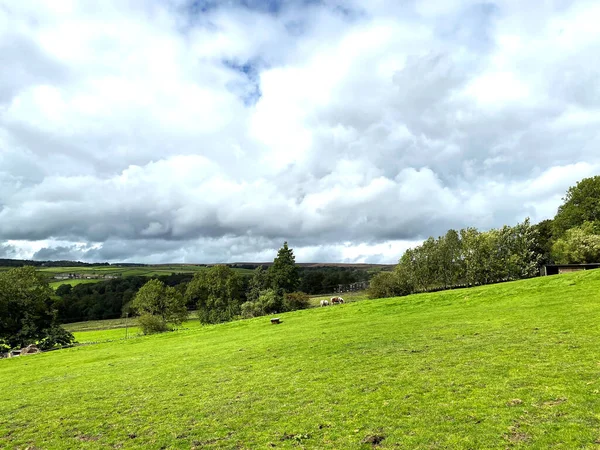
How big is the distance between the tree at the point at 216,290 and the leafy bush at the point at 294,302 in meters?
13.1

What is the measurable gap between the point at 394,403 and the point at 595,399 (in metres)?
4.29

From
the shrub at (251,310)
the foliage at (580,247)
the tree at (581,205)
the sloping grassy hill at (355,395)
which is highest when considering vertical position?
the tree at (581,205)

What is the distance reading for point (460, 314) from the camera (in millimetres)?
24953

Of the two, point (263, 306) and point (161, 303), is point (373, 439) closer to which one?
point (263, 306)

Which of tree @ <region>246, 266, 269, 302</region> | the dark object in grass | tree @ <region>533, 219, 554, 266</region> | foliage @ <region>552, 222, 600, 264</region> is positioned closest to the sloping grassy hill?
the dark object in grass

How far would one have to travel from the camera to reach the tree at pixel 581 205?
66500mm

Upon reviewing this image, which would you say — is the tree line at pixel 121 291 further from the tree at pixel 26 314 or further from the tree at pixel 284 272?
the tree at pixel 26 314

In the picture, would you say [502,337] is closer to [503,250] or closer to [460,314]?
[460,314]

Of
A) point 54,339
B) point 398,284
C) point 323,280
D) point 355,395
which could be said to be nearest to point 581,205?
point 398,284

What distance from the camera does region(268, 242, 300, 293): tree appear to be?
301 ft

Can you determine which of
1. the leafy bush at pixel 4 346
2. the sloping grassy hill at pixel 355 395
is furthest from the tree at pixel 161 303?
the sloping grassy hill at pixel 355 395

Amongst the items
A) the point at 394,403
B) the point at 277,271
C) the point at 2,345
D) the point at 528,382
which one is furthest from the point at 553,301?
the point at 277,271

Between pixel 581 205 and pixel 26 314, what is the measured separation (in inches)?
3678

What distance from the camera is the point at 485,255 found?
66938mm
